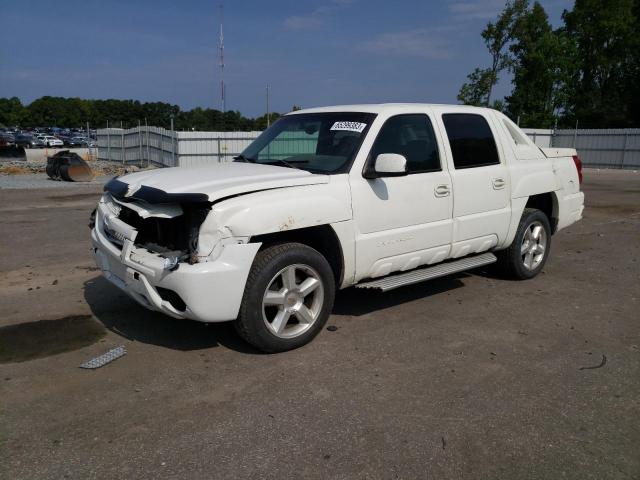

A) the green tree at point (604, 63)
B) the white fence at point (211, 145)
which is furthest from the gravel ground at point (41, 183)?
the green tree at point (604, 63)

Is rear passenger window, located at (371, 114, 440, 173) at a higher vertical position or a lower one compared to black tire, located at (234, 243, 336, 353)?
higher

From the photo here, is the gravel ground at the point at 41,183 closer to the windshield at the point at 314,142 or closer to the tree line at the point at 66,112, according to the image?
the windshield at the point at 314,142

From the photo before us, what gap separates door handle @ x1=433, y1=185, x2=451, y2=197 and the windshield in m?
0.85

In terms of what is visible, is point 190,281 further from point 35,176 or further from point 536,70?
point 536,70

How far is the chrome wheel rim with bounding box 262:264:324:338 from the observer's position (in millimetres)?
3980

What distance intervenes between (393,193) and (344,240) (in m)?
0.64

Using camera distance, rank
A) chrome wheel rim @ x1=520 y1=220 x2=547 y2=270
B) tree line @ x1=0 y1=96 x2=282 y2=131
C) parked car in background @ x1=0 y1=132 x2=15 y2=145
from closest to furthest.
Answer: chrome wheel rim @ x1=520 y1=220 x2=547 y2=270 < parked car in background @ x1=0 y1=132 x2=15 y2=145 < tree line @ x1=0 y1=96 x2=282 y2=131

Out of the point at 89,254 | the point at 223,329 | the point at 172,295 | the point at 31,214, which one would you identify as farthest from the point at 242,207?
the point at 31,214

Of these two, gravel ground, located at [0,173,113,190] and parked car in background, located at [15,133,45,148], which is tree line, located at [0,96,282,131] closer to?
parked car in background, located at [15,133,45,148]

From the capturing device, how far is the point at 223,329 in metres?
4.58

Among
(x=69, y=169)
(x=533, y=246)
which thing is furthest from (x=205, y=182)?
(x=69, y=169)

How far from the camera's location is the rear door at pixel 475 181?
16.8ft

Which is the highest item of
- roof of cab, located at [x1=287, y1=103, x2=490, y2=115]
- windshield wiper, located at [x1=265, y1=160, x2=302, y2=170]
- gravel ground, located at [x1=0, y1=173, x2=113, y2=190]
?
roof of cab, located at [x1=287, y1=103, x2=490, y2=115]

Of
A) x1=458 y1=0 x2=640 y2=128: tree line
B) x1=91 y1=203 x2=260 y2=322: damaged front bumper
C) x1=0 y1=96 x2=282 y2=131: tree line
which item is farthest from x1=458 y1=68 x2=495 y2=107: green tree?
x1=0 y1=96 x2=282 y2=131: tree line
